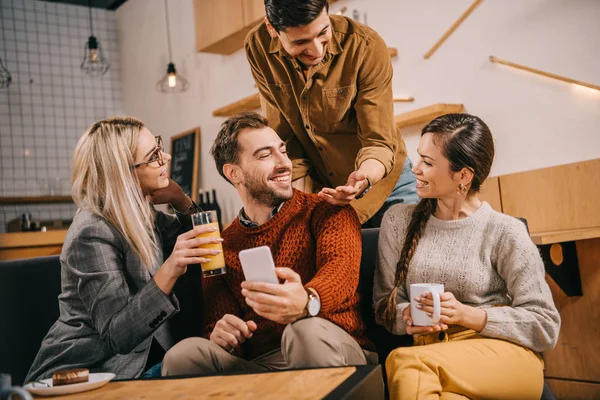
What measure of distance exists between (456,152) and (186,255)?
867 millimetres

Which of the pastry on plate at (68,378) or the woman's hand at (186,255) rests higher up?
the woman's hand at (186,255)

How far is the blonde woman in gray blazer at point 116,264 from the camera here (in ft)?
5.94

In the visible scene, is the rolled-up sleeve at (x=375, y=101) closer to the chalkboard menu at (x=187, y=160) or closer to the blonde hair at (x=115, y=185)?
the blonde hair at (x=115, y=185)

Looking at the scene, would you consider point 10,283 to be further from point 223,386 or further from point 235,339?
point 223,386

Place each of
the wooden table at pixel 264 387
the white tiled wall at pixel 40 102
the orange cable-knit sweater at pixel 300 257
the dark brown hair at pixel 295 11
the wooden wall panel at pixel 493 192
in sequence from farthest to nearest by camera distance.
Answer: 1. the white tiled wall at pixel 40 102
2. the wooden wall panel at pixel 493 192
3. the dark brown hair at pixel 295 11
4. the orange cable-knit sweater at pixel 300 257
5. the wooden table at pixel 264 387

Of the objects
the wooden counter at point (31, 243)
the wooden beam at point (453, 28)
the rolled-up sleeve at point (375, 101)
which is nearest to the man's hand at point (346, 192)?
the rolled-up sleeve at point (375, 101)

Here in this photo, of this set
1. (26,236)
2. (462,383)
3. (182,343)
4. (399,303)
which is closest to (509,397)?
(462,383)

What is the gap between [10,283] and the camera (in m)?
2.16

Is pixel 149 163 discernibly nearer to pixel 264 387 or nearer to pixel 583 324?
pixel 264 387

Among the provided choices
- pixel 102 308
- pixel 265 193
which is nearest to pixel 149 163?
pixel 265 193

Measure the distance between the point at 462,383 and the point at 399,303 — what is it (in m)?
A: 0.36

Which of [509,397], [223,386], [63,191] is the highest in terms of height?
[63,191]

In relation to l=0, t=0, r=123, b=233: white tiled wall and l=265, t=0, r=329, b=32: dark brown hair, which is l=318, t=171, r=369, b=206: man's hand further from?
l=0, t=0, r=123, b=233: white tiled wall

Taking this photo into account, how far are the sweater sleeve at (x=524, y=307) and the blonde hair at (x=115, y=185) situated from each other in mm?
1041
